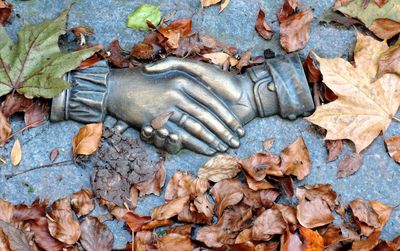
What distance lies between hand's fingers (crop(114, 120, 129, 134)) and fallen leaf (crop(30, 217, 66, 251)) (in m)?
0.39

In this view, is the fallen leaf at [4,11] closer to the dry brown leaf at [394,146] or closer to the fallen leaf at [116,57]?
the fallen leaf at [116,57]

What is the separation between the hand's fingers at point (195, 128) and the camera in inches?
88.3

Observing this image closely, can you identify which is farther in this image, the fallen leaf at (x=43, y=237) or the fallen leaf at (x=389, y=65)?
the fallen leaf at (x=389, y=65)

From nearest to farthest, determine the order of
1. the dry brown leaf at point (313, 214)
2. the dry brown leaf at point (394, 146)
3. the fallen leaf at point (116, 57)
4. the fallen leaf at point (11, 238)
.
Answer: the fallen leaf at point (11, 238) → the dry brown leaf at point (313, 214) → the dry brown leaf at point (394, 146) → the fallen leaf at point (116, 57)

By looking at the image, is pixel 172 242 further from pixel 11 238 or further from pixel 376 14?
pixel 376 14

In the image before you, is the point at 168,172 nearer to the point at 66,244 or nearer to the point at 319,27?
the point at 66,244

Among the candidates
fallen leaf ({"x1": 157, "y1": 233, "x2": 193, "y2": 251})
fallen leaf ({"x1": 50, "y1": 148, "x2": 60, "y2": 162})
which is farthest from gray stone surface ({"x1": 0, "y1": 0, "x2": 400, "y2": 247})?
fallen leaf ({"x1": 157, "y1": 233, "x2": 193, "y2": 251})

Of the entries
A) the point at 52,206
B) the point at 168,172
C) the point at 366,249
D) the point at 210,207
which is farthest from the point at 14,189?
the point at 366,249

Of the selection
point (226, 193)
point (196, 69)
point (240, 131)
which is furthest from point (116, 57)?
point (226, 193)

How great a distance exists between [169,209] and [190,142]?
241 mm

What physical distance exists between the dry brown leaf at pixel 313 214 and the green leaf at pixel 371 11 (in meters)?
0.73

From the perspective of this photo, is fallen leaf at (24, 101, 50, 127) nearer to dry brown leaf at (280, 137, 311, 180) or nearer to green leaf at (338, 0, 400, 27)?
dry brown leaf at (280, 137, 311, 180)

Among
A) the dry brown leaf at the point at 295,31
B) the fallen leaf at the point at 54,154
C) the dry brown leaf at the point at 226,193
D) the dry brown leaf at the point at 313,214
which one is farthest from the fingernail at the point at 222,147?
the fallen leaf at the point at 54,154

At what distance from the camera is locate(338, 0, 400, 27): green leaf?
96.0 inches
